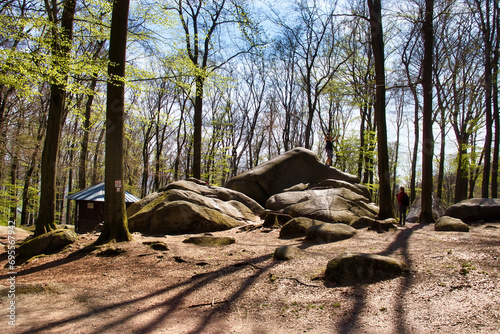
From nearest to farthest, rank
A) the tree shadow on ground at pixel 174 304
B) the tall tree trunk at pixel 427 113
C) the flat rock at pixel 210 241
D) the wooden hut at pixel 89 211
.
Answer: the tree shadow on ground at pixel 174 304 → the flat rock at pixel 210 241 → the tall tree trunk at pixel 427 113 → the wooden hut at pixel 89 211

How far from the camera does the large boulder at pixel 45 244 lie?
833 cm

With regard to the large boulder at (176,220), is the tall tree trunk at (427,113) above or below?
above

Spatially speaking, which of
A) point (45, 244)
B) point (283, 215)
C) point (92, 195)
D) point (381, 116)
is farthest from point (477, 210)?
point (92, 195)

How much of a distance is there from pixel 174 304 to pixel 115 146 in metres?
4.83

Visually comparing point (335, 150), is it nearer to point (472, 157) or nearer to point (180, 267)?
point (472, 157)

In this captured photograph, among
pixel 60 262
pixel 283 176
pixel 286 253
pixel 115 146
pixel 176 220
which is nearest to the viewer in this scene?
pixel 286 253

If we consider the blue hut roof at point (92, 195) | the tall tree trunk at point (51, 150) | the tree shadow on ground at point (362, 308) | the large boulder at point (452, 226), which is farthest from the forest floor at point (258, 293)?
the blue hut roof at point (92, 195)

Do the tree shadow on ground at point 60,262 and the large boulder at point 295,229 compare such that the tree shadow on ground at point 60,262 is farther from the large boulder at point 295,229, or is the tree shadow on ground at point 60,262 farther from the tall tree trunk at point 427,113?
the tall tree trunk at point 427,113

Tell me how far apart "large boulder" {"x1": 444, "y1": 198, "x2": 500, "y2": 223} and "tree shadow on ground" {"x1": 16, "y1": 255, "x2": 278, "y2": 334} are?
8318mm

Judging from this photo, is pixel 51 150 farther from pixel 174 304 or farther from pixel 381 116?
pixel 381 116

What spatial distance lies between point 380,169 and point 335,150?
1421 cm

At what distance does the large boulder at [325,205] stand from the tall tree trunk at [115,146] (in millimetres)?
5496

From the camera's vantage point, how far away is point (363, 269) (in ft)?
15.5

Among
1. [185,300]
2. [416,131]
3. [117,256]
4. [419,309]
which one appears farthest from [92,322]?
[416,131]
